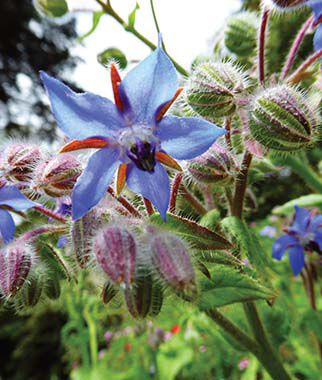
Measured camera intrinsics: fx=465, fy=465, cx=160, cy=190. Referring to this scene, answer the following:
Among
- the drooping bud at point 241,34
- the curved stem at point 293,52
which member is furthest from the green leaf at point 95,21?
the curved stem at point 293,52

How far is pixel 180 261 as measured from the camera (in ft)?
1.52

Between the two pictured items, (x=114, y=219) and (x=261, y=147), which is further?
(x=261, y=147)

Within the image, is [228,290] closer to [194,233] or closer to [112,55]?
[194,233]

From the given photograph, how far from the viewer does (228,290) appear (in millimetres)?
536

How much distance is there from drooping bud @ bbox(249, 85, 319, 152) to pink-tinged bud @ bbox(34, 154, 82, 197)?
22 centimetres

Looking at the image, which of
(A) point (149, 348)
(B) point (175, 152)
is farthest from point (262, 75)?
(A) point (149, 348)

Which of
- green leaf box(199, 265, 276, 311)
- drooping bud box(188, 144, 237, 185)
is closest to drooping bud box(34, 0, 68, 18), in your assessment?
drooping bud box(188, 144, 237, 185)

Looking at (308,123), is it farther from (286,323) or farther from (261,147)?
(286,323)

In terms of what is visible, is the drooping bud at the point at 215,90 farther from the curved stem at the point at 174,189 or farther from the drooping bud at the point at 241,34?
the drooping bud at the point at 241,34

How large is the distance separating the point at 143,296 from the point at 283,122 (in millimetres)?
266

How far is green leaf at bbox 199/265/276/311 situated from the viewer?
521 millimetres

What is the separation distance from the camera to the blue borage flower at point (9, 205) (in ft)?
1.90

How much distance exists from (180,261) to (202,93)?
0.72 feet

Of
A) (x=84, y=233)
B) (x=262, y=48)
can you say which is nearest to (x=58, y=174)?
(x=84, y=233)
